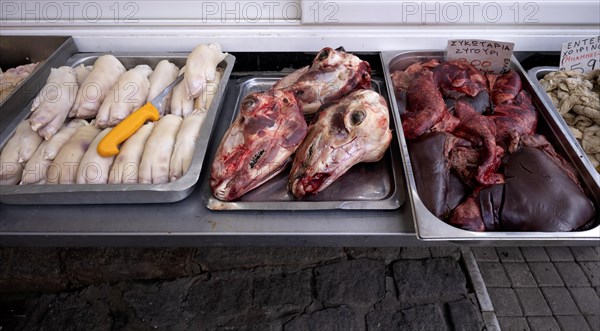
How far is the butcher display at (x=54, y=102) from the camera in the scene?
6.40 ft

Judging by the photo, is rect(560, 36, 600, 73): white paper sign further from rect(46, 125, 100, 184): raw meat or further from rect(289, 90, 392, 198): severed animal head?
rect(46, 125, 100, 184): raw meat

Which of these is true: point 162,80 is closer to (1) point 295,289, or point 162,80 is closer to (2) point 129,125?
(2) point 129,125

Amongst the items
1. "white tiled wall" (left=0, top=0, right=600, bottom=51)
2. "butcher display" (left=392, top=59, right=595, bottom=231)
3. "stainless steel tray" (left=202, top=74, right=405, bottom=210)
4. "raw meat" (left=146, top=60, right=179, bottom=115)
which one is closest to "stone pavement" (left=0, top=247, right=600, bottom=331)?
"stainless steel tray" (left=202, top=74, right=405, bottom=210)

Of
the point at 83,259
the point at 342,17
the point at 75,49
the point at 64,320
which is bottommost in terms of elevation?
the point at 64,320

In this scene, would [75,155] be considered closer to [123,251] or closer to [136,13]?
[123,251]

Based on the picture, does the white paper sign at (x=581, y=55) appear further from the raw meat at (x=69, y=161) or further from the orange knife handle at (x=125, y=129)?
the raw meat at (x=69, y=161)

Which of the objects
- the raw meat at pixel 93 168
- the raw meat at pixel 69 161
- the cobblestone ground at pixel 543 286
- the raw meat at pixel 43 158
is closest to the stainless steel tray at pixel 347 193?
the raw meat at pixel 93 168

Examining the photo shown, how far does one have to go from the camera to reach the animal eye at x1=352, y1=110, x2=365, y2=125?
5.70ft

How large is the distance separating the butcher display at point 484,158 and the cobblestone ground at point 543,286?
778mm

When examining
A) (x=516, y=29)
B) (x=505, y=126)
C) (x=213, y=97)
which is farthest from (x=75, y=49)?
(x=516, y=29)

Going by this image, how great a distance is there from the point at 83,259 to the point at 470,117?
2372 mm

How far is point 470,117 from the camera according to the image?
2.03 m

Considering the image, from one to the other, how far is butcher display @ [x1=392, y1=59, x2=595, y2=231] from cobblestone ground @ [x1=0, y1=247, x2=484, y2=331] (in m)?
0.77

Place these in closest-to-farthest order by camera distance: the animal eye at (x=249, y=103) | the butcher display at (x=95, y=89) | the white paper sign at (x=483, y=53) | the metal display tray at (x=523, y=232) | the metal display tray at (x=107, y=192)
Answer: the metal display tray at (x=523, y=232) → the metal display tray at (x=107, y=192) → the animal eye at (x=249, y=103) → the butcher display at (x=95, y=89) → the white paper sign at (x=483, y=53)
